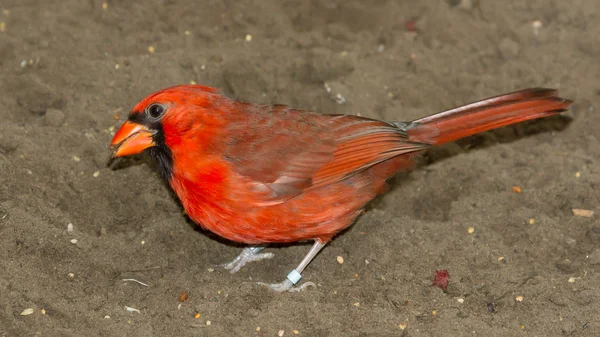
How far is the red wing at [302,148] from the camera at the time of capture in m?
5.44

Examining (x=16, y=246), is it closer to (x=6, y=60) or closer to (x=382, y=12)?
(x=6, y=60)

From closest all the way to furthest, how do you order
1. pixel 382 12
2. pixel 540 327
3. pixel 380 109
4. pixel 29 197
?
pixel 540 327 → pixel 29 197 → pixel 380 109 → pixel 382 12

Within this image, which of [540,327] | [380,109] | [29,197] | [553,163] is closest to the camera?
[540,327]

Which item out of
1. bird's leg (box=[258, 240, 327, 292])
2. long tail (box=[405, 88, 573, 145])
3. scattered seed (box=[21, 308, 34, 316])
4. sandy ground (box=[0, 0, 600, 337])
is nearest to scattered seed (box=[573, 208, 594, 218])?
sandy ground (box=[0, 0, 600, 337])

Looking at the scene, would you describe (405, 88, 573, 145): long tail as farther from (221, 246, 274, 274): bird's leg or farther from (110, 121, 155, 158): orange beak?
(110, 121, 155, 158): orange beak

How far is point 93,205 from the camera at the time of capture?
6.07m

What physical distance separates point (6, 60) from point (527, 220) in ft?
14.8

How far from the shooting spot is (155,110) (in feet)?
17.5

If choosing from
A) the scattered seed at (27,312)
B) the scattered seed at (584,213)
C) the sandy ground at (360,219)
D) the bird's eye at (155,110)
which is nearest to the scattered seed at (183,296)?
the sandy ground at (360,219)

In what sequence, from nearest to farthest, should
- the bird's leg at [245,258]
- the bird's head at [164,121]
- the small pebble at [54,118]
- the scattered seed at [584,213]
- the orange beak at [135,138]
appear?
the bird's head at [164,121]
the orange beak at [135,138]
the bird's leg at [245,258]
the scattered seed at [584,213]
the small pebble at [54,118]

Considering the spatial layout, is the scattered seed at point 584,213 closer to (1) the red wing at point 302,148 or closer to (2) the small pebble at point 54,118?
(1) the red wing at point 302,148

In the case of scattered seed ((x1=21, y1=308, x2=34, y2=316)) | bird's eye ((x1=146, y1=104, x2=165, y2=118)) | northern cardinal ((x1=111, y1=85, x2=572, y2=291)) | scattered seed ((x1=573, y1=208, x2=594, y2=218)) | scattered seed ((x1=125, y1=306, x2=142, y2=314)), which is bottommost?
scattered seed ((x1=125, y1=306, x2=142, y2=314))

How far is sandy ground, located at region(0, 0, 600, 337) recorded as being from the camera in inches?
215

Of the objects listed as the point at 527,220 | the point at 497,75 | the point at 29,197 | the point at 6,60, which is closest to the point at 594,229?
the point at 527,220
